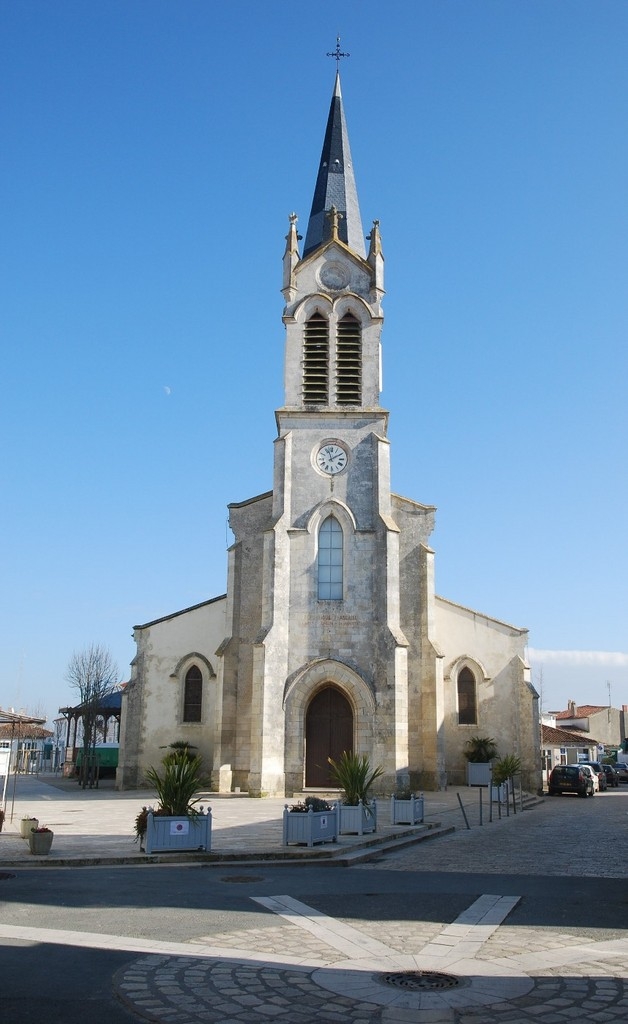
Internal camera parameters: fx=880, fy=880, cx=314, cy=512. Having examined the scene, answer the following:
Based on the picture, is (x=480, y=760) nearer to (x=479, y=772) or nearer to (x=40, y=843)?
(x=479, y=772)

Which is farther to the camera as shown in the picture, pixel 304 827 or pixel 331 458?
pixel 331 458

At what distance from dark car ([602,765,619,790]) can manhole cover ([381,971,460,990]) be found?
41.4 meters

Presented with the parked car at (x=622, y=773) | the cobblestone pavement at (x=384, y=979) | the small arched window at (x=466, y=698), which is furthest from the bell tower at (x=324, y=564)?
the parked car at (x=622, y=773)

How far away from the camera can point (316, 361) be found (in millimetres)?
31766

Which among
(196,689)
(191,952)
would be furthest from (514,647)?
(191,952)

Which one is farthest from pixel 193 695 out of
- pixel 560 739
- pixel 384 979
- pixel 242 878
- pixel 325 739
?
pixel 560 739

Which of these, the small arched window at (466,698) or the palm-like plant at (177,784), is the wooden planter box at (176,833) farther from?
the small arched window at (466,698)

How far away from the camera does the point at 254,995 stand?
6949 mm

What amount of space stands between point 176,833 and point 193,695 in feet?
61.6

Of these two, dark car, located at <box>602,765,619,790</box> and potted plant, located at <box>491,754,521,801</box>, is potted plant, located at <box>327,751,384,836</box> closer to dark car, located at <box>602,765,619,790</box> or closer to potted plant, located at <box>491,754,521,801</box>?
potted plant, located at <box>491,754,521,801</box>

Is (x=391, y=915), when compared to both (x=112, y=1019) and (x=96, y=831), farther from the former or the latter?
(x=96, y=831)

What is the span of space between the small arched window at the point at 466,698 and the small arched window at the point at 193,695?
9.90m

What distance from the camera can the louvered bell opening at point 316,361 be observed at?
103 feet

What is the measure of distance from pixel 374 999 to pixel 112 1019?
6.65 ft
